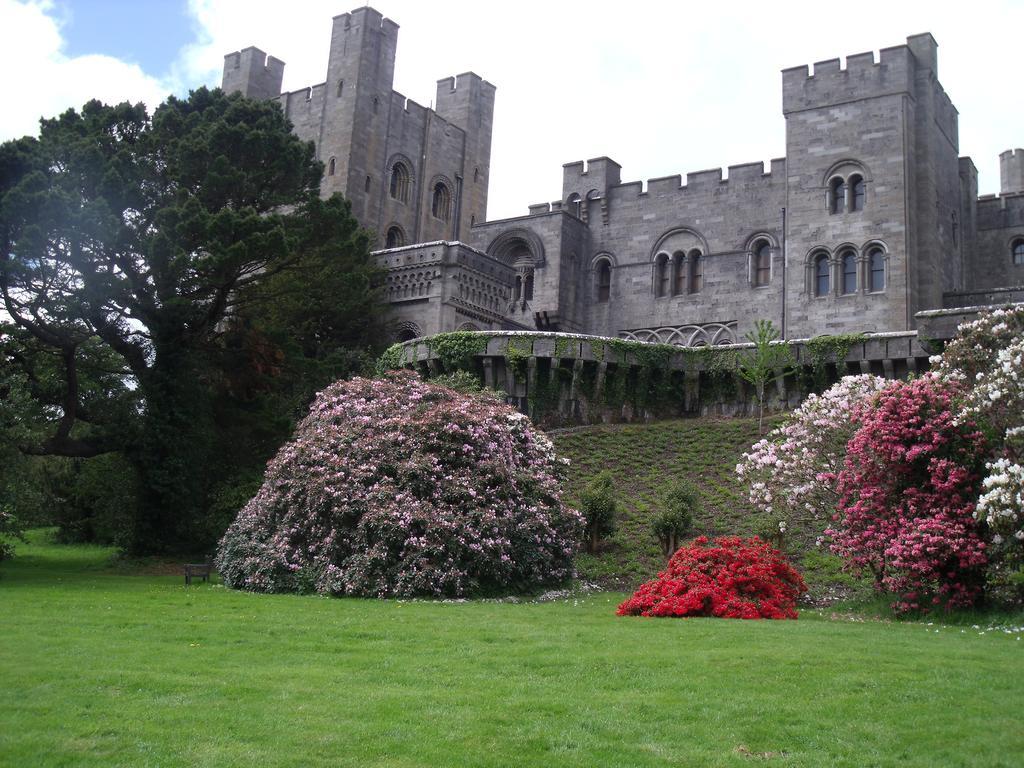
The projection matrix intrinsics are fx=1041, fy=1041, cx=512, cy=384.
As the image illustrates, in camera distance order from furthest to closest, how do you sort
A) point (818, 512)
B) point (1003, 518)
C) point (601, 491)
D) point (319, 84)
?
point (319, 84) → point (601, 491) → point (818, 512) → point (1003, 518)

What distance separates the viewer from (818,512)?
56.7 ft

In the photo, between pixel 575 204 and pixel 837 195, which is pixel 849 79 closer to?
pixel 837 195

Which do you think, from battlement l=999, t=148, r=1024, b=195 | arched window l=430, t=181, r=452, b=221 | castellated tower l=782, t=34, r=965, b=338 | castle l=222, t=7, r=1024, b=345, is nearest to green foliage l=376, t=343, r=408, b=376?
castle l=222, t=7, r=1024, b=345

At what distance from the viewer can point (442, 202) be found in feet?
163

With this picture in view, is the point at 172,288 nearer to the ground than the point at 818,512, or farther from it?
farther from it

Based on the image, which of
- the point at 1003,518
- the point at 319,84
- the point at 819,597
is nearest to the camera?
the point at 1003,518

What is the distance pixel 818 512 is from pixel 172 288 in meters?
15.1

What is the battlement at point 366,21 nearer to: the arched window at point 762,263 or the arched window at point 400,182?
the arched window at point 400,182

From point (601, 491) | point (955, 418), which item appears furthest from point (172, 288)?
point (955, 418)

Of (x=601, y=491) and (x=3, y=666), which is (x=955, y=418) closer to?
(x=601, y=491)

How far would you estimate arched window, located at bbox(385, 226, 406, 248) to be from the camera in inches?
1820

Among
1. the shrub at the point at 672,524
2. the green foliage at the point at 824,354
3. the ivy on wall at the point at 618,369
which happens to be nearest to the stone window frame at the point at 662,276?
the ivy on wall at the point at 618,369

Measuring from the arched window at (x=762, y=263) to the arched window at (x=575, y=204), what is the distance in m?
8.37

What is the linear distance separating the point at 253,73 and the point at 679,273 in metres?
22.4
